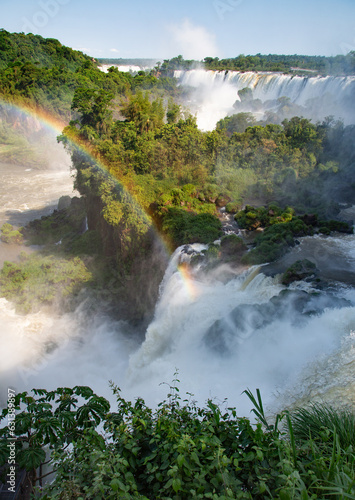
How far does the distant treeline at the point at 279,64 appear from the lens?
41688 millimetres

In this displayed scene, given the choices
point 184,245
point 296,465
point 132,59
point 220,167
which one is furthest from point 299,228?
point 132,59

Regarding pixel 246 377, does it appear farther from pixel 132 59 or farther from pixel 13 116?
pixel 132 59

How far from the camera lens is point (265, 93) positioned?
154 feet

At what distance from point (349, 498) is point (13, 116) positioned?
56.0 m

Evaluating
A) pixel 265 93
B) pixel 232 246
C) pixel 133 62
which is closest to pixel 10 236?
pixel 232 246

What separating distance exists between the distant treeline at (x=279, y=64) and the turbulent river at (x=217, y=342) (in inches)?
1442

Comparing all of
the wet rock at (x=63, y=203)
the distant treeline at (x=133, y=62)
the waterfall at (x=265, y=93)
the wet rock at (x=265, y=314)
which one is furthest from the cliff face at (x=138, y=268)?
the distant treeline at (x=133, y=62)

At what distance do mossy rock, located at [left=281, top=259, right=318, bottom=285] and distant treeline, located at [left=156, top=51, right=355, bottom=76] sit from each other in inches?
1386

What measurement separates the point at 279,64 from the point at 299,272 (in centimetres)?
5111

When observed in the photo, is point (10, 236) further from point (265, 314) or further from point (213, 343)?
Result: point (265, 314)

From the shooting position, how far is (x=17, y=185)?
3400cm

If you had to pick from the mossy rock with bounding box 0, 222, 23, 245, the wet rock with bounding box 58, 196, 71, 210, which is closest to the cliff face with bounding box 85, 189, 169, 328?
the mossy rock with bounding box 0, 222, 23, 245

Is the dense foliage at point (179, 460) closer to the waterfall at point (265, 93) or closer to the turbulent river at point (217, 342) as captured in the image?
the turbulent river at point (217, 342)

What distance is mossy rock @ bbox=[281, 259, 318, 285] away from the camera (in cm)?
1098
